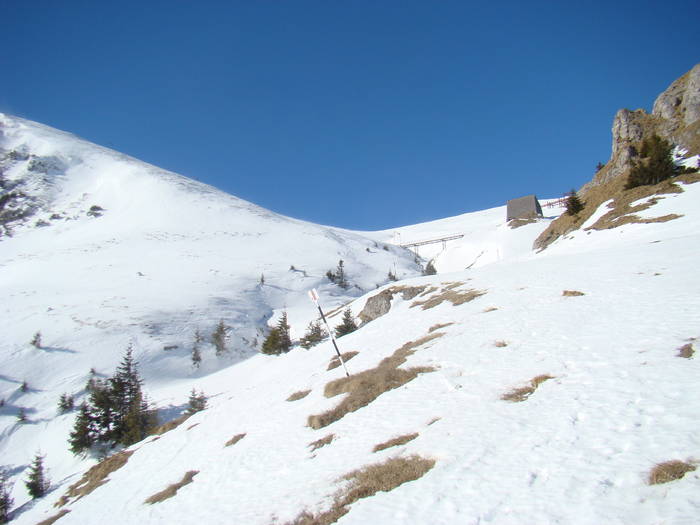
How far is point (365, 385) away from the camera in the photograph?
46.3 feet

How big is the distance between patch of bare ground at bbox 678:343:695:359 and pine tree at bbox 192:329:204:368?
194 feet

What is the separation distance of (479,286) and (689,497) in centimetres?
2140

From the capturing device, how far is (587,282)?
56.2 feet

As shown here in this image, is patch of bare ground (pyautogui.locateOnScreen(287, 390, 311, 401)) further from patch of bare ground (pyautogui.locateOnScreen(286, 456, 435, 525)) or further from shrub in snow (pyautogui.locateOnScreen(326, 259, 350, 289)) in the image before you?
shrub in snow (pyautogui.locateOnScreen(326, 259, 350, 289))

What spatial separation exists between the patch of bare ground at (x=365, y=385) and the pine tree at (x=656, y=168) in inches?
1311

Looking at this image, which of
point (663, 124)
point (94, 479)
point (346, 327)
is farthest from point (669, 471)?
point (663, 124)

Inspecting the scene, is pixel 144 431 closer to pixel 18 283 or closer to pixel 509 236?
pixel 509 236

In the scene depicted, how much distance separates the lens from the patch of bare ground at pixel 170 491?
39.2 feet

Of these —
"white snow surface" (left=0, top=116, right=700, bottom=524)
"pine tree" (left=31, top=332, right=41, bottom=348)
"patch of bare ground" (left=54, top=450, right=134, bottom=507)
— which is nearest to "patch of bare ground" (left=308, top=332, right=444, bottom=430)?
"white snow surface" (left=0, top=116, right=700, bottom=524)

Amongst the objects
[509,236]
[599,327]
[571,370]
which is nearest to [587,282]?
[599,327]

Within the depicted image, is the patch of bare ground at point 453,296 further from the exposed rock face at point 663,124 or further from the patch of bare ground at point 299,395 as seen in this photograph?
the exposed rock face at point 663,124

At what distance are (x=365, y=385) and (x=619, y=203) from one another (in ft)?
112

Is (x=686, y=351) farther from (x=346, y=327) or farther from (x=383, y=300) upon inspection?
(x=346, y=327)

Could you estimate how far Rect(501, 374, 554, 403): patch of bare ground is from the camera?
8.59 metres
